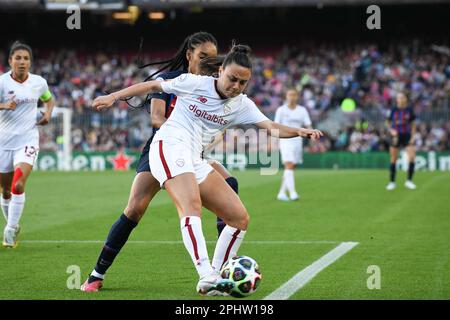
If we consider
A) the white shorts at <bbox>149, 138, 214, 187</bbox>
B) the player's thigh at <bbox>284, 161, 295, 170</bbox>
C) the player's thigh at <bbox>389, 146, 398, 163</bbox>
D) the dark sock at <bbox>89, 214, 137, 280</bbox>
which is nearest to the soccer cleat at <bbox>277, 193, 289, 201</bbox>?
the player's thigh at <bbox>284, 161, 295, 170</bbox>

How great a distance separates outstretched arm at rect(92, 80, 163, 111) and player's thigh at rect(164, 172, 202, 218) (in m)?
0.77

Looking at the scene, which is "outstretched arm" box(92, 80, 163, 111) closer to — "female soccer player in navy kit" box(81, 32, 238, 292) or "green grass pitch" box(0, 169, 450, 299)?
"female soccer player in navy kit" box(81, 32, 238, 292)

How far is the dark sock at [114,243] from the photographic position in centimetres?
784

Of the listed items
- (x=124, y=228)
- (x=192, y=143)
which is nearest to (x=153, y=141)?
(x=192, y=143)

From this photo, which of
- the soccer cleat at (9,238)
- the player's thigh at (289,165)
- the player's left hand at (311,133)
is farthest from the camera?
the player's thigh at (289,165)

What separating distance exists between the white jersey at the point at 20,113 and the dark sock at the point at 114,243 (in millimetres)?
4087

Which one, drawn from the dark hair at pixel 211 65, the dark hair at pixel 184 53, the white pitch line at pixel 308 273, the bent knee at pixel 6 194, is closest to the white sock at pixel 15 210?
the bent knee at pixel 6 194

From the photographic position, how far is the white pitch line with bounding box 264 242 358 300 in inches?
293

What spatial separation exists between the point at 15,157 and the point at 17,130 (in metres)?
0.39

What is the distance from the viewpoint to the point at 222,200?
24.7ft

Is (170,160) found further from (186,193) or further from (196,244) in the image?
(196,244)

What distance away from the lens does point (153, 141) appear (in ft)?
24.8

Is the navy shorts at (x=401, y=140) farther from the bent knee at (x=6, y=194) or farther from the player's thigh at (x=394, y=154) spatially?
the bent knee at (x=6, y=194)

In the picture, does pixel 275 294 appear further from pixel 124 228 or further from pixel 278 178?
pixel 278 178
